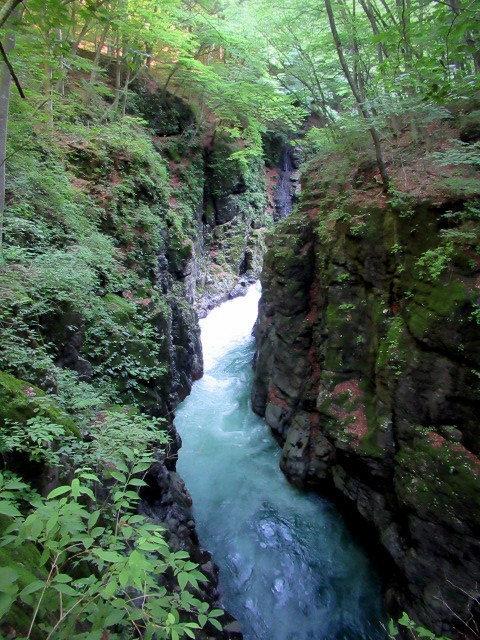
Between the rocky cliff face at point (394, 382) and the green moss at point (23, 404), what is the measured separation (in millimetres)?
5183

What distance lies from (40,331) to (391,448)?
19.6ft

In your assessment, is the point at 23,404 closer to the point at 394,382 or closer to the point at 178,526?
the point at 178,526

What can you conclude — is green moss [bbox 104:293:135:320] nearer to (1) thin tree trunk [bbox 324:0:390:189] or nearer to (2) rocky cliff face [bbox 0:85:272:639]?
(2) rocky cliff face [bbox 0:85:272:639]

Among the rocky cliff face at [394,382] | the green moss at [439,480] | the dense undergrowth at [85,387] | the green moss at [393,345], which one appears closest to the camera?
the dense undergrowth at [85,387]

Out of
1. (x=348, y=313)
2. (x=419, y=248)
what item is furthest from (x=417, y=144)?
(x=348, y=313)

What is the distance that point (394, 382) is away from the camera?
636cm

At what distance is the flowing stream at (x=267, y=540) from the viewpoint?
625cm

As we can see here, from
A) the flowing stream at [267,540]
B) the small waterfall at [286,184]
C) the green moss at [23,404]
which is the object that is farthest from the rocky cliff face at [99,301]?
the small waterfall at [286,184]

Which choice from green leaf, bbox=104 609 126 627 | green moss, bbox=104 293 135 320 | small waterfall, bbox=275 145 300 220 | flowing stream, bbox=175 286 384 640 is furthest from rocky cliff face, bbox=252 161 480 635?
small waterfall, bbox=275 145 300 220

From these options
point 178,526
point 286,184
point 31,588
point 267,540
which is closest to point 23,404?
point 31,588

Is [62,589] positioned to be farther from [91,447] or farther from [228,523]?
[228,523]

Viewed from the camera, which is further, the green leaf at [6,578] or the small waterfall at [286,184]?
the small waterfall at [286,184]

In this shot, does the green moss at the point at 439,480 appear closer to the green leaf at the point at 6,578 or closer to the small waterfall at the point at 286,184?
the green leaf at the point at 6,578

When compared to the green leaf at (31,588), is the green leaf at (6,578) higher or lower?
higher
